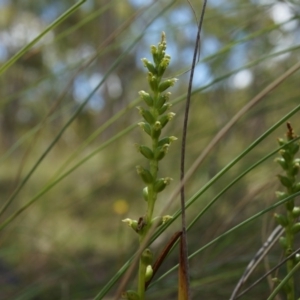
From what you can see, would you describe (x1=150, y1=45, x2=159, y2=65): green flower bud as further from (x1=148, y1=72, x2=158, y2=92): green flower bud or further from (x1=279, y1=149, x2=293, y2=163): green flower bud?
(x1=279, y1=149, x2=293, y2=163): green flower bud

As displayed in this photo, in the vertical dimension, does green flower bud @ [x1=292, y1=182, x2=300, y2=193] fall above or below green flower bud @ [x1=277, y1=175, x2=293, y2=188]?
below

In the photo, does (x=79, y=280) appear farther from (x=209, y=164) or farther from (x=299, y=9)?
(x=299, y=9)

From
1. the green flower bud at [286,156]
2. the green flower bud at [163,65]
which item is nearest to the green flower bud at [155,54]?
the green flower bud at [163,65]

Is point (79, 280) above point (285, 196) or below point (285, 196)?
above

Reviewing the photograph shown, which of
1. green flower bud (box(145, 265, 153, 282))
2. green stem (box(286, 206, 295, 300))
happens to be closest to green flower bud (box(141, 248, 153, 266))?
green flower bud (box(145, 265, 153, 282))

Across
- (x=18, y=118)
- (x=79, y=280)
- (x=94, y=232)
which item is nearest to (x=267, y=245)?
(x=79, y=280)

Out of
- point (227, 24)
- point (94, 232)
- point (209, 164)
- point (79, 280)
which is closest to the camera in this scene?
point (79, 280)

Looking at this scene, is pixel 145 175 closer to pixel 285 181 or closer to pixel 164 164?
pixel 285 181

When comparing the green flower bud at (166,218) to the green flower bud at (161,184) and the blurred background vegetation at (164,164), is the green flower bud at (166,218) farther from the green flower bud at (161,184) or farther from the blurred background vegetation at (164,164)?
the blurred background vegetation at (164,164)
